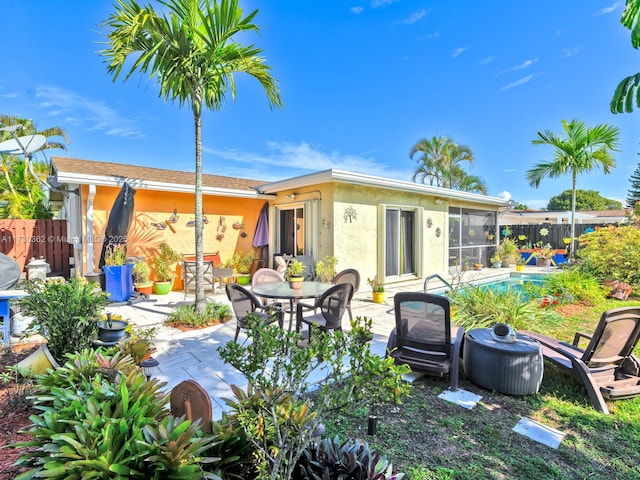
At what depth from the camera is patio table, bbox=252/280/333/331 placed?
195 inches

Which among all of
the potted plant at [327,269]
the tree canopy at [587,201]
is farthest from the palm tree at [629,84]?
the tree canopy at [587,201]

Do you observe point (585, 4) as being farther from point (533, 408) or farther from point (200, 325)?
point (200, 325)

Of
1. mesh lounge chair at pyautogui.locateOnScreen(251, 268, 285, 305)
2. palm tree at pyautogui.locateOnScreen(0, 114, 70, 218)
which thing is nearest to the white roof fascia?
mesh lounge chair at pyautogui.locateOnScreen(251, 268, 285, 305)

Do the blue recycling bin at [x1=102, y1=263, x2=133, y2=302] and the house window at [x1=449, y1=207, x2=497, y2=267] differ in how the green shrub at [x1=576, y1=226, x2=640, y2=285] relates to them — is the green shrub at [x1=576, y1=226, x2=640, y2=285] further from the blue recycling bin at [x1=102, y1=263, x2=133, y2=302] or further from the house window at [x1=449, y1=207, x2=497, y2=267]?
the blue recycling bin at [x1=102, y1=263, x2=133, y2=302]

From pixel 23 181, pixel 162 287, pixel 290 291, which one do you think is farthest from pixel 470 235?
pixel 23 181

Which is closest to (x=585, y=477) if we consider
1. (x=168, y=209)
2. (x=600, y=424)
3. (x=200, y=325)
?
(x=600, y=424)

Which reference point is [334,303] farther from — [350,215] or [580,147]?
[580,147]

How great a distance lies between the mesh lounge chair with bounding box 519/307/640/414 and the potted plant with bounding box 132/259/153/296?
29.3ft

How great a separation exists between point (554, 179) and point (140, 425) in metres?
18.1

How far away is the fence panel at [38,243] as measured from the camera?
10.5m

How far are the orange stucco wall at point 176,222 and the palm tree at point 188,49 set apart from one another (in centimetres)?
400

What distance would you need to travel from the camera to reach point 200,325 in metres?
6.04

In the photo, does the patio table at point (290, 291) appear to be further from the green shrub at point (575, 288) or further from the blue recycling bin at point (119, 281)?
the green shrub at point (575, 288)

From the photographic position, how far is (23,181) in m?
15.4
